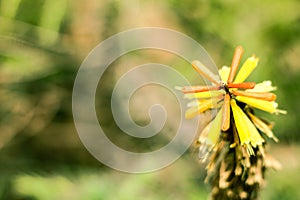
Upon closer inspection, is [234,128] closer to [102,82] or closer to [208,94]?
[208,94]

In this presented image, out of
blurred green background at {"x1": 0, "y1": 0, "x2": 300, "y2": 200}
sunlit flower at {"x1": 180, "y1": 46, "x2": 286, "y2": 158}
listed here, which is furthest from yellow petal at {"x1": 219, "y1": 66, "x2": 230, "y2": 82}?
blurred green background at {"x1": 0, "y1": 0, "x2": 300, "y2": 200}

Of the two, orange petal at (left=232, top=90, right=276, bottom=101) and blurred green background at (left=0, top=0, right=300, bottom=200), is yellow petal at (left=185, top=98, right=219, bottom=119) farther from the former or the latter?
blurred green background at (left=0, top=0, right=300, bottom=200)

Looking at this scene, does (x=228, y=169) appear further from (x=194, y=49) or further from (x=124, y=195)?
(x=194, y=49)

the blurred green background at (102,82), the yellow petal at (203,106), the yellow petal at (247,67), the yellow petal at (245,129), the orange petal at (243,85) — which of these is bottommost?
the yellow petal at (245,129)

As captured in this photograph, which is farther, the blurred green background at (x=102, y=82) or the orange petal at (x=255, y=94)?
the blurred green background at (x=102, y=82)

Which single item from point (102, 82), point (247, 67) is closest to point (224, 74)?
point (247, 67)

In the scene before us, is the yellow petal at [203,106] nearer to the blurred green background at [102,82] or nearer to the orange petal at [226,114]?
the orange petal at [226,114]

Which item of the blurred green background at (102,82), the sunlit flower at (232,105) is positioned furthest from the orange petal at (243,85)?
the blurred green background at (102,82)
